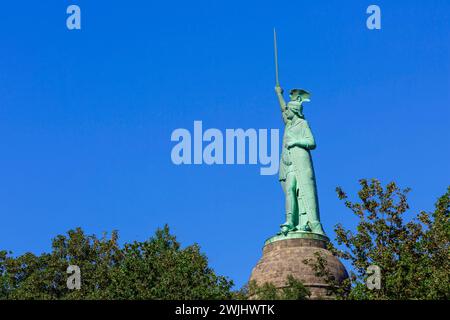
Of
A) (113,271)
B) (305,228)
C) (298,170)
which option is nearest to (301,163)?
(298,170)

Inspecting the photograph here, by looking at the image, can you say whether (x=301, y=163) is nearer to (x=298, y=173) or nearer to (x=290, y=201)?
(x=298, y=173)

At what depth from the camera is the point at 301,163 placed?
137ft

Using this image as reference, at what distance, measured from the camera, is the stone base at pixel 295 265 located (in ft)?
125

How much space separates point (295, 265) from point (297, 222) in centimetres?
300

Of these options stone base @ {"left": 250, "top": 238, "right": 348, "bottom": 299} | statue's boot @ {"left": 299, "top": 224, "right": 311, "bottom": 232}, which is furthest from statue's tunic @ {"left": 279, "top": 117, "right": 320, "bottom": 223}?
stone base @ {"left": 250, "top": 238, "right": 348, "bottom": 299}

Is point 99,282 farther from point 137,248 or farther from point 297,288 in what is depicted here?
point 297,288

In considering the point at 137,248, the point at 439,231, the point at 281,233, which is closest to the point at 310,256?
the point at 281,233

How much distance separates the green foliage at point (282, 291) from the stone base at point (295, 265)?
2.23 feet

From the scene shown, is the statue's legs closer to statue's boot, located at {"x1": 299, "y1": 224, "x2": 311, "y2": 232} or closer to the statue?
the statue

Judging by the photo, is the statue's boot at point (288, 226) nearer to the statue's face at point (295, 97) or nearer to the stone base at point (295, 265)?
the stone base at point (295, 265)

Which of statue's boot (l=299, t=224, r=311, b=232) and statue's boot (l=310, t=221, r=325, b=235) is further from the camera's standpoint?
statue's boot (l=310, t=221, r=325, b=235)

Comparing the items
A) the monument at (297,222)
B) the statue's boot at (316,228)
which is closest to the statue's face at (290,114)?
the monument at (297,222)

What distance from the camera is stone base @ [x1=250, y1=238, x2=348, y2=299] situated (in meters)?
38.2
